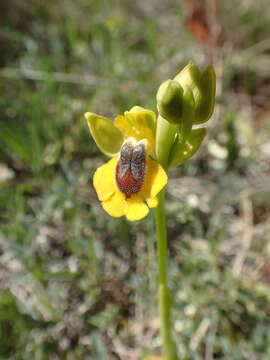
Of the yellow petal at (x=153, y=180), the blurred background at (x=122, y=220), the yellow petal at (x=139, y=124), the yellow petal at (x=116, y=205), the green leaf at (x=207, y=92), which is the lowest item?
the blurred background at (x=122, y=220)

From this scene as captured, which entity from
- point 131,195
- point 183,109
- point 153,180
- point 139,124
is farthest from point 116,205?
point 183,109

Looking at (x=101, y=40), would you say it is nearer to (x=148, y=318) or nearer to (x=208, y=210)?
(x=208, y=210)

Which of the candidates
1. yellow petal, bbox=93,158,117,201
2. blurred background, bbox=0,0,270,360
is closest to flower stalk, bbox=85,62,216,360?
yellow petal, bbox=93,158,117,201

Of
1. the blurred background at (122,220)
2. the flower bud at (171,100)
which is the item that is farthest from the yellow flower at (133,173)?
the blurred background at (122,220)

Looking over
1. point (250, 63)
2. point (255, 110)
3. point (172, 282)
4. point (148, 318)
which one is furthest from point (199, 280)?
point (250, 63)

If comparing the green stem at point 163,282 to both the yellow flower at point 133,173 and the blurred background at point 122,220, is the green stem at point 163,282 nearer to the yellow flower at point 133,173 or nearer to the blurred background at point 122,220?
the yellow flower at point 133,173

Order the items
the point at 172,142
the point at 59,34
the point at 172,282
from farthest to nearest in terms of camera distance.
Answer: the point at 59,34
the point at 172,282
the point at 172,142
